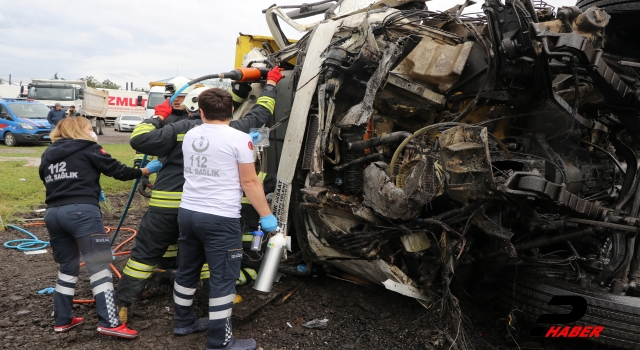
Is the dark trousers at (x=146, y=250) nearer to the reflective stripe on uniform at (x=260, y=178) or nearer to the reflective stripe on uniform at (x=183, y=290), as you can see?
the reflective stripe on uniform at (x=183, y=290)

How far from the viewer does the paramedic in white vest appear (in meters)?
3.02

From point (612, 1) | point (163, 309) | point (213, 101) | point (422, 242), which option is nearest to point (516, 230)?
point (422, 242)

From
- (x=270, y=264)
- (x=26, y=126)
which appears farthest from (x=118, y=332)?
(x=26, y=126)

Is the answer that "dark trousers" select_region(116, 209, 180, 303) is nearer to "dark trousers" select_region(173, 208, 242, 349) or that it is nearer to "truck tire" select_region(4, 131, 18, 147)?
"dark trousers" select_region(173, 208, 242, 349)

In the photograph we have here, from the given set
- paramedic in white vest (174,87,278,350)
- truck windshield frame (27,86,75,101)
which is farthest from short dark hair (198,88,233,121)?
truck windshield frame (27,86,75,101)

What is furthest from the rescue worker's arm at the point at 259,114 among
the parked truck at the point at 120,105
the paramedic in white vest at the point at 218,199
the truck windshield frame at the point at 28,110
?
the parked truck at the point at 120,105

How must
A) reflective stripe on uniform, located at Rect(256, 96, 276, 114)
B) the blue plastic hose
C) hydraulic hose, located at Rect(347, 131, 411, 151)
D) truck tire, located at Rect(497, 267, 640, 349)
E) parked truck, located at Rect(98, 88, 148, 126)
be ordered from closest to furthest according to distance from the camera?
truck tire, located at Rect(497, 267, 640, 349) → hydraulic hose, located at Rect(347, 131, 411, 151) → reflective stripe on uniform, located at Rect(256, 96, 276, 114) → the blue plastic hose → parked truck, located at Rect(98, 88, 148, 126)

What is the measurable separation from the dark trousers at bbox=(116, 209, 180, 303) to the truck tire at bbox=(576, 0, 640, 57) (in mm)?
3310

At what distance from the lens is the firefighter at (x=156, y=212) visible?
11.4 feet

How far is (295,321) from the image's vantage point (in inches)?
142

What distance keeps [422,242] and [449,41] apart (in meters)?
1.44

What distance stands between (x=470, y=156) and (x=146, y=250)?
224 centimetres

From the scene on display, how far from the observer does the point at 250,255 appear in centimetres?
417
